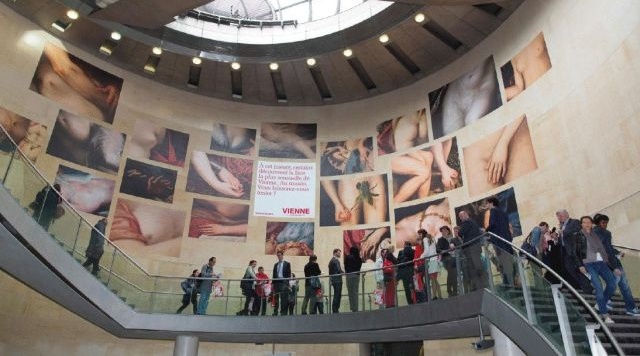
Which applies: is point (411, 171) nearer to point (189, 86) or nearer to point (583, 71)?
point (583, 71)

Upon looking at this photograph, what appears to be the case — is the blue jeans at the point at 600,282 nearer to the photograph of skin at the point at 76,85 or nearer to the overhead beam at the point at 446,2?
the overhead beam at the point at 446,2

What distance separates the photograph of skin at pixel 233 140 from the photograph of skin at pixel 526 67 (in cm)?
1061

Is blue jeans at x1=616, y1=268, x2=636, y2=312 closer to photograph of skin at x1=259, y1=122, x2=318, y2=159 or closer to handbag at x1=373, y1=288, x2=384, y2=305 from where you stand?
handbag at x1=373, y1=288, x2=384, y2=305

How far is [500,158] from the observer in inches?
612

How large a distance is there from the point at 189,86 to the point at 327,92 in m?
6.21

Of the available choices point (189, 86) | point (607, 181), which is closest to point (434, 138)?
point (607, 181)

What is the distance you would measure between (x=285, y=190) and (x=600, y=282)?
14.4 m

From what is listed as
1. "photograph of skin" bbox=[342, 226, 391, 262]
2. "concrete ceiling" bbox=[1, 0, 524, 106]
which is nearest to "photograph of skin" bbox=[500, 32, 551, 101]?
"concrete ceiling" bbox=[1, 0, 524, 106]

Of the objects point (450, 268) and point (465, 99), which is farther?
point (465, 99)

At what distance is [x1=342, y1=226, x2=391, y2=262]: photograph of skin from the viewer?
17938mm

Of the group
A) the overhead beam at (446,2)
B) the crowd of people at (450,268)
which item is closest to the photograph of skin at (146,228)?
the crowd of people at (450,268)

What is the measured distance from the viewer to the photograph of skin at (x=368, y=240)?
58.9 feet

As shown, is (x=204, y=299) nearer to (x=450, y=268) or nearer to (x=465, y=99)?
(x=450, y=268)

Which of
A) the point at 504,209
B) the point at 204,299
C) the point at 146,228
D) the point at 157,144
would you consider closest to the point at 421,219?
the point at 504,209
